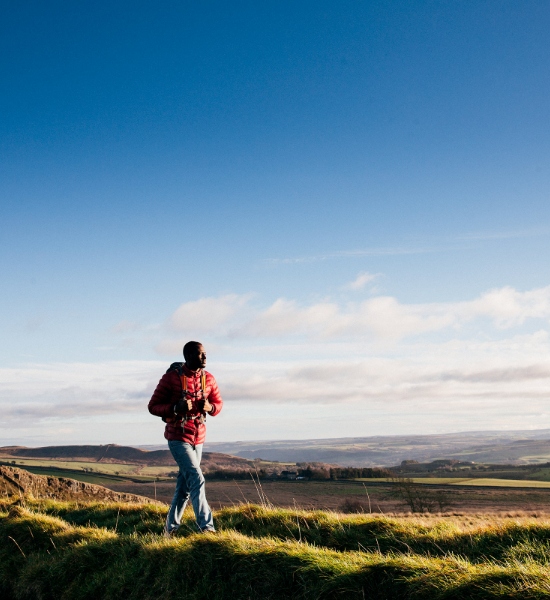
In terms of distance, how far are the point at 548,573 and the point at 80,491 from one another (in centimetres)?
2014

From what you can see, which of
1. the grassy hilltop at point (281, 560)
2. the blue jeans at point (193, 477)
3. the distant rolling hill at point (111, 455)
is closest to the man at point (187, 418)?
the blue jeans at point (193, 477)

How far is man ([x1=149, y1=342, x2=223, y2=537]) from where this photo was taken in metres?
7.71

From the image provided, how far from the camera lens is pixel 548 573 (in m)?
4.38

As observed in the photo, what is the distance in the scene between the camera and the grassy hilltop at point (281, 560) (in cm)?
477

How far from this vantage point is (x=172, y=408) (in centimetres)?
770

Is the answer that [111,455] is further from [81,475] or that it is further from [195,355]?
[195,355]

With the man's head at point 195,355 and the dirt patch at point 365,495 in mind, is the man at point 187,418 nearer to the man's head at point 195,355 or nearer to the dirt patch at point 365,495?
the man's head at point 195,355

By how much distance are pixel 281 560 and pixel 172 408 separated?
9.69 feet

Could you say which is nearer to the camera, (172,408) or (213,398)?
(172,408)

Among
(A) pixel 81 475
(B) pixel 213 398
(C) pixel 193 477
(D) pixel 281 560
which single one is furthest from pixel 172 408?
(A) pixel 81 475

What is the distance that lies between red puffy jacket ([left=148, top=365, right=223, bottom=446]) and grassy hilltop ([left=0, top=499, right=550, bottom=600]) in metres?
1.46

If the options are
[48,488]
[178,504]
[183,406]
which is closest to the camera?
[183,406]

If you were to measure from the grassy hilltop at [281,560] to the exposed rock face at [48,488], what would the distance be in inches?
383

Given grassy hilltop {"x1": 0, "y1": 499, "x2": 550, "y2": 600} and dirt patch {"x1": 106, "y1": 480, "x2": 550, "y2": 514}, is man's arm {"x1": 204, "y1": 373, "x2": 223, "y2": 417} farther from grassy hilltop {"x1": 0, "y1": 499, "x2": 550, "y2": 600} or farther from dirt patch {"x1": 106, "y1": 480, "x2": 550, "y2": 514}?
dirt patch {"x1": 106, "y1": 480, "x2": 550, "y2": 514}
